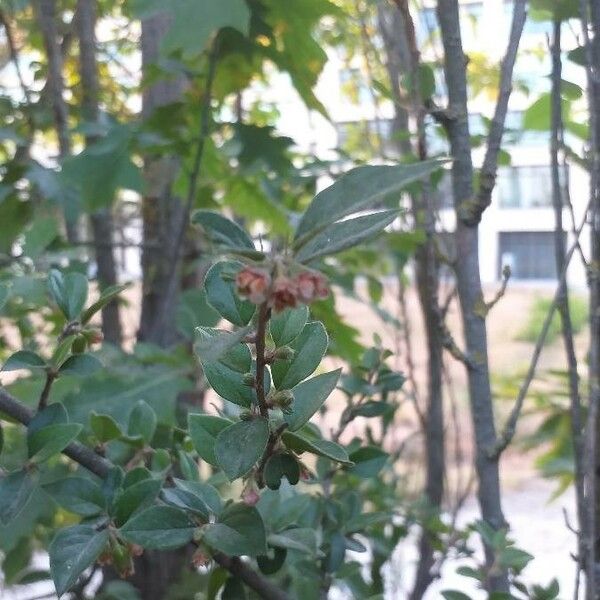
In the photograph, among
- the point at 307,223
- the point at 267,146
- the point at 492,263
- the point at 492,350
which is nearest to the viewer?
the point at 307,223

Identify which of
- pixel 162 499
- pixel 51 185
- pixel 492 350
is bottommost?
pixel 492 350

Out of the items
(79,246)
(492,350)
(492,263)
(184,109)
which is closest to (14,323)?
(79,246)

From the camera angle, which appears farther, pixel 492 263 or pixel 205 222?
pixel 492 263

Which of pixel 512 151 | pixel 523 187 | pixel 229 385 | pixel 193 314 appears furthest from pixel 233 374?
pixel 523 187

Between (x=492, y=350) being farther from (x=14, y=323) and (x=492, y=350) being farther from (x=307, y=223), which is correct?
(x=307, y=223)

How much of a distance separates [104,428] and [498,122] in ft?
0.65

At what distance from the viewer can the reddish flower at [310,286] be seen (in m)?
0.15

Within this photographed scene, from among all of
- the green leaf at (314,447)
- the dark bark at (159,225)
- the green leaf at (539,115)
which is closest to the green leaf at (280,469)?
the green leaf at (314,447)

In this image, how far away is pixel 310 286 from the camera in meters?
0.15

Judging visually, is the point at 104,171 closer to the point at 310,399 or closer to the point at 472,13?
the point at 310,399

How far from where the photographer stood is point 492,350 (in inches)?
49.3

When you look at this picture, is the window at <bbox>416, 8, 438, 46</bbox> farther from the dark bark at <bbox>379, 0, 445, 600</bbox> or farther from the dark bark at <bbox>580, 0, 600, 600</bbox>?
the dark bark at <bbox>580, 0, 600, 600</bbox>

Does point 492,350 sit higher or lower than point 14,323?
lower

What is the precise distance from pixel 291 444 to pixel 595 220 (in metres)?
0.23
